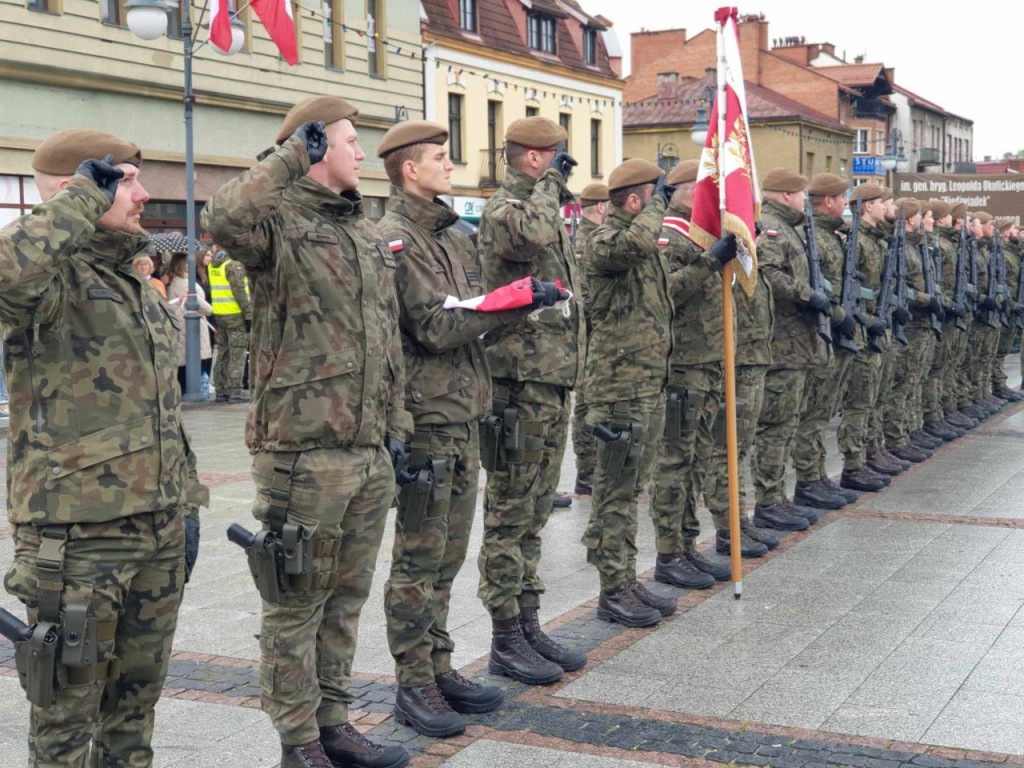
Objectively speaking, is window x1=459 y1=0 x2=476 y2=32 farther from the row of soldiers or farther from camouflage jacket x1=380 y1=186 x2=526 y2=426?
camouflage jacket x1=380 y1=186 x2=526 y2=426

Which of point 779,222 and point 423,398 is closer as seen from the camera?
point 423,398

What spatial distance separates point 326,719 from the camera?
15.2 feet

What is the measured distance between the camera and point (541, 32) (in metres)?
37.0

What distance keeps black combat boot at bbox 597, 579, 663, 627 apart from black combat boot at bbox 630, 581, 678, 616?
4 cm

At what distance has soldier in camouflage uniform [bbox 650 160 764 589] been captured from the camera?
7434mm

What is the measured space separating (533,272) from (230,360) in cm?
1184

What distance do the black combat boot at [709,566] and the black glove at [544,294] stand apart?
9.94 feet

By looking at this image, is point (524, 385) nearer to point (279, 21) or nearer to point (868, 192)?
point (868, 192)

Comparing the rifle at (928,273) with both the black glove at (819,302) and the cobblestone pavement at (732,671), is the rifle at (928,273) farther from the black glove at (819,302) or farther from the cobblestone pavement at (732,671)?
the cobblestone pavement at (732,671)

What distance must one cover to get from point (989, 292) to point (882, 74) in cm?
5157

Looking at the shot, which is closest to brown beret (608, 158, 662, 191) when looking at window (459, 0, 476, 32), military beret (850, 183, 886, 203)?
military beret (850, 183, 886, 203)

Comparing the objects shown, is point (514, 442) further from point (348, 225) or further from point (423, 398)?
point (348, 225)

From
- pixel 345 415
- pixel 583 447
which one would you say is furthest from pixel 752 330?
pixel 345 415

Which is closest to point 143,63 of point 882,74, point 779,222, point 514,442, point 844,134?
point 779,222
